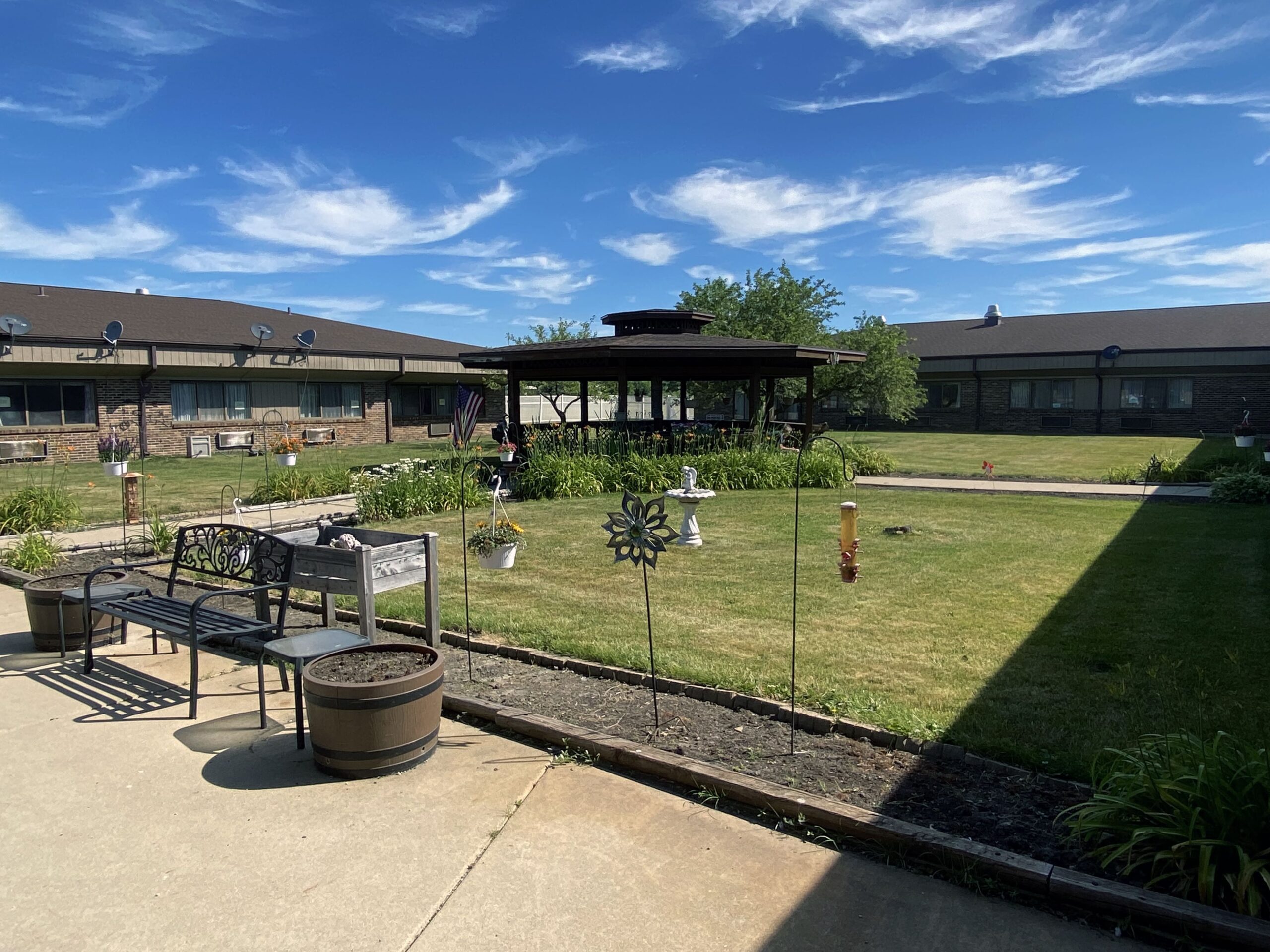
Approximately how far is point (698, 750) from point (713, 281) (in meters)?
24.3

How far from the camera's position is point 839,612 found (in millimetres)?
6648

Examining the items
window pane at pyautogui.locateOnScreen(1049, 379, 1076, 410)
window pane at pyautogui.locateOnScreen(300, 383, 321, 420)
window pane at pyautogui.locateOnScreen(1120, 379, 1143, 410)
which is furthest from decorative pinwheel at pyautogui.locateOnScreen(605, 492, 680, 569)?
window pane at pyautogui.locateOnScreen(1049, 379, 1076, 410)

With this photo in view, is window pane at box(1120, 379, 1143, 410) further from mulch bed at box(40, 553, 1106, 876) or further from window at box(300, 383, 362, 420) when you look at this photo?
mulch bed at box(40, 553, 1106, 876)

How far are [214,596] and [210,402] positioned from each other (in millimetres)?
21829

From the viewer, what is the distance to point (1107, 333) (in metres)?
32.9

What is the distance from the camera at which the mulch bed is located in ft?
11.1

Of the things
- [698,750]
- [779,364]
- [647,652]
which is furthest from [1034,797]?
[779,364]

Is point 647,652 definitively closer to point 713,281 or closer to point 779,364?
point 779,364

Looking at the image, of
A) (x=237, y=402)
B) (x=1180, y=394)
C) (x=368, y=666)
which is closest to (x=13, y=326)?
(x=237, y=402)

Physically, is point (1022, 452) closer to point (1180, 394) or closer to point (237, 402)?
point (1180, 394)

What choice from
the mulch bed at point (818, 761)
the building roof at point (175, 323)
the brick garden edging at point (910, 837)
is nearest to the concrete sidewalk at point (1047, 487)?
the mulch bed at point (818, 761)

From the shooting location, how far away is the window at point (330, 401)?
88.5 ft

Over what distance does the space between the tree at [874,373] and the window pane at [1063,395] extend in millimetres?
9253

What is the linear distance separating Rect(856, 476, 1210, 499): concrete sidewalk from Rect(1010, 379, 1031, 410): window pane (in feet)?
63.1
